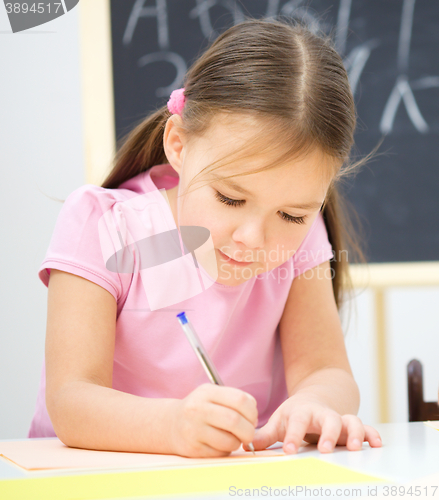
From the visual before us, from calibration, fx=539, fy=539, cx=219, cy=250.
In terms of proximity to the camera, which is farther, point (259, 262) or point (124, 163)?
point (124, 163)

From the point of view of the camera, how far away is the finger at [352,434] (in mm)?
438

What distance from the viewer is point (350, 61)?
4.44 feet

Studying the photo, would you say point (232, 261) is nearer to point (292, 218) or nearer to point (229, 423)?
point (292, 218)

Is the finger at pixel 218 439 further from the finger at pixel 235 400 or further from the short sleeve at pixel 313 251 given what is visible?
the short sleeve at pixel 313 251

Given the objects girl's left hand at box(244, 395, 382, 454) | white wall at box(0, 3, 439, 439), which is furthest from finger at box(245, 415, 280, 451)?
white wall at box(0, 3, 439, 439)

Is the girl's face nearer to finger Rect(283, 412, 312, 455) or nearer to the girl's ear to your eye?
the girl's ear

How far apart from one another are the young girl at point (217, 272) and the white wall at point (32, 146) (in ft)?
2.26

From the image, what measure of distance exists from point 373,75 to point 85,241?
1028 millimetres

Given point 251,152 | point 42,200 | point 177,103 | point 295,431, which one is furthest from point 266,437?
point 42,200

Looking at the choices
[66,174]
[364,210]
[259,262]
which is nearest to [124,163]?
[259,262]

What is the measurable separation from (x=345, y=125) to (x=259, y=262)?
0.18 m

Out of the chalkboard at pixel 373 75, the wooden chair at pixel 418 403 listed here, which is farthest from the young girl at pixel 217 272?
the chalkboard at pixel 373 75

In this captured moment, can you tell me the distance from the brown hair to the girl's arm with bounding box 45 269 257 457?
0.71ft

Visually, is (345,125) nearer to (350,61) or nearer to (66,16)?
(350,61)
